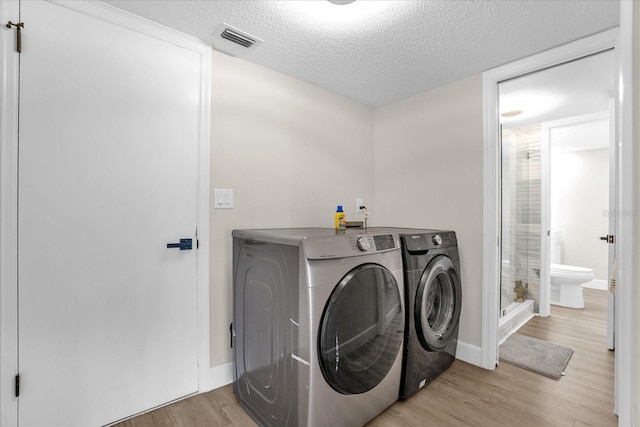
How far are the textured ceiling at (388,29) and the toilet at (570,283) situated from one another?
291 cm

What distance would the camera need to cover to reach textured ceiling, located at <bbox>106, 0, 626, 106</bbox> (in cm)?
157

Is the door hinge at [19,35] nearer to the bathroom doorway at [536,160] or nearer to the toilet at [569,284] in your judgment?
the bathroom doorway at [536,160]

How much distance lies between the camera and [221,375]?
1.98 meters

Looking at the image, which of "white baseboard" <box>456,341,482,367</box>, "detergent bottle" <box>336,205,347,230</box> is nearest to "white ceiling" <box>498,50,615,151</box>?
"detergent bottle" <box>336,205,347,230</box>

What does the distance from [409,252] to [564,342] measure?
2.05 meters

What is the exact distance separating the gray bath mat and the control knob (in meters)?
1.71

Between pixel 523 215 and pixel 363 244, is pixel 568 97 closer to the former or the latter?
pixel 523 215

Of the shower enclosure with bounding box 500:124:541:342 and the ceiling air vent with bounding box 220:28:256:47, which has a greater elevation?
the ceiling air vent with bounding box 220:28:256:47

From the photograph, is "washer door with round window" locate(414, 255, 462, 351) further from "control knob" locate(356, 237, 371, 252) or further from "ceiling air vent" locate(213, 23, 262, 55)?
"ceiling air vent" locate(213, 23, 262, 55)

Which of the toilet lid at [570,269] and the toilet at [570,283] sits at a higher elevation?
the toilet lid at [570,269]

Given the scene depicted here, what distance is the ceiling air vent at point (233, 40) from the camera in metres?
1.78

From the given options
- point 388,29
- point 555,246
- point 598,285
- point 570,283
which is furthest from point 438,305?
point 598,285

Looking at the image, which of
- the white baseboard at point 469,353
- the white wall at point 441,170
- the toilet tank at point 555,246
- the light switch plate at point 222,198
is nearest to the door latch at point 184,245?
the light switch plate at point 222,198

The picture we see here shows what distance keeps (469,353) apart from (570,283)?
2360mm
